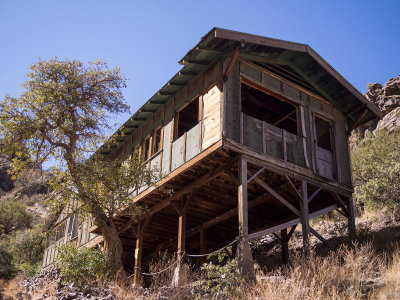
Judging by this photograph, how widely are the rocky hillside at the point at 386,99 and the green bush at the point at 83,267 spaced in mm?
27741

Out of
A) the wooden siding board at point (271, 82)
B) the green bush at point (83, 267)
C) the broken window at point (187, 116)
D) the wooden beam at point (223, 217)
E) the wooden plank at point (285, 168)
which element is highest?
the broken window at point (187, 116)

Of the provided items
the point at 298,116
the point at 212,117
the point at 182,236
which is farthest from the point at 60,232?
the point at 298,116

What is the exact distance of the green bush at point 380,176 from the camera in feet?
61.3

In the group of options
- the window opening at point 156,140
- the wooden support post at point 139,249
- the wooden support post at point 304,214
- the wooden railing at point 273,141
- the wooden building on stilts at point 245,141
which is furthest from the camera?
the window opening at point 156,140

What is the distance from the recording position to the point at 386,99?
132 feet

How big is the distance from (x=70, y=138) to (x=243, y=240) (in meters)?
7.18

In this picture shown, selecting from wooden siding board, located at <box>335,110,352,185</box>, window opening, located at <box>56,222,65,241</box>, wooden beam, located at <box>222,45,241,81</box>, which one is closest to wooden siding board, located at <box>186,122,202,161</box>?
wooden beam, located at <box>222,45,241,81</box>

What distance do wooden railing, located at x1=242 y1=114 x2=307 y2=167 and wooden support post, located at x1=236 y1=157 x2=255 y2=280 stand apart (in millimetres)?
970

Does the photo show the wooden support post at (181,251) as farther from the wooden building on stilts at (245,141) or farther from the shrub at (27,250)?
the shrub at (27,250)

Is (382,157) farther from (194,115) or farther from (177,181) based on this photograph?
(177,181)

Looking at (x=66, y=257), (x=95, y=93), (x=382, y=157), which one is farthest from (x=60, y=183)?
(x=382, y=157)

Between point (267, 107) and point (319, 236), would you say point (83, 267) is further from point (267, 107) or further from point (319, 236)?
point (267, 107)

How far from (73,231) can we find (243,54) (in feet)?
53.3

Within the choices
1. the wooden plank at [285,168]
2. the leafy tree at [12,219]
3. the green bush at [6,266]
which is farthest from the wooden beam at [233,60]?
the leafy tree at [12,219]
